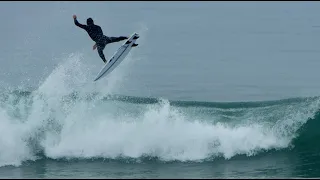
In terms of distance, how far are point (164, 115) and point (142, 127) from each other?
0.75 metres

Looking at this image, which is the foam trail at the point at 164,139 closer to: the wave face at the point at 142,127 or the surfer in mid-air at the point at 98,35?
the wave face at the point at 142,127

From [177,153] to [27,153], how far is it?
423cm

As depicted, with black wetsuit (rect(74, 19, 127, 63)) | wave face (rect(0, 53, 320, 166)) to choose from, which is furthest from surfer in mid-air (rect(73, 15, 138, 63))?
wave face (rect(0, 53, 320, 166))

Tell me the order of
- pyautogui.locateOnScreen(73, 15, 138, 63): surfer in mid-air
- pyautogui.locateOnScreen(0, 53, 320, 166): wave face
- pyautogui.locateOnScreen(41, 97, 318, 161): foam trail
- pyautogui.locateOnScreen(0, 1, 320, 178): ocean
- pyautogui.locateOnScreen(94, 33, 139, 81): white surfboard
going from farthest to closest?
pyautogui.locateOnScreen(94, 33, 139, 81): white surfboard, pyautogui.locateOnScreen(73, 15, 138, 63): surfer in mid-air, pyautogui.locateOnScreen(0, 53, 320, 166): wave face, pyautogui.locateOnScreen(41, 97, 318, 161): foam trail, pyautogui.locateOnScreen(0, 1, 320, 178): ocean

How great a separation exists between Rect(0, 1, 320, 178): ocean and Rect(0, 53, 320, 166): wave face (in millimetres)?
30

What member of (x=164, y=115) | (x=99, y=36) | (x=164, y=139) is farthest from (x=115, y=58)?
(x=164, y=139)

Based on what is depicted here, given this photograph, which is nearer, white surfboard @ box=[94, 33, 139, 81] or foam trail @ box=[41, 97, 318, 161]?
foam trail @ box=[41, 97, 318, 161]

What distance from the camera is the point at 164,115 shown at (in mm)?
17875

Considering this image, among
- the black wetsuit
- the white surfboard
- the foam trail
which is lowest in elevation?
the foam trail

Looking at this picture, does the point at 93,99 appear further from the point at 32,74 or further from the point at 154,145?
the point at 32,74

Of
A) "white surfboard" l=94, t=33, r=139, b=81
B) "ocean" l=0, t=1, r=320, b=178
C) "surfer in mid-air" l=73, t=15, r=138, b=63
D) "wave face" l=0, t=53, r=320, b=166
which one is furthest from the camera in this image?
"white surfboard" l=94, t=33, r=139, b=81

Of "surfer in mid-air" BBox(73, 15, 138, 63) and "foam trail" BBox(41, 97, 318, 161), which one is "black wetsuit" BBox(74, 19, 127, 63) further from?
"foam trail" BBox(41, 97, 318, 161)

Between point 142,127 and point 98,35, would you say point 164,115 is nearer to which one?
point 142,127

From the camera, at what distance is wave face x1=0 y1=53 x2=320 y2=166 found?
1689 centimetres
